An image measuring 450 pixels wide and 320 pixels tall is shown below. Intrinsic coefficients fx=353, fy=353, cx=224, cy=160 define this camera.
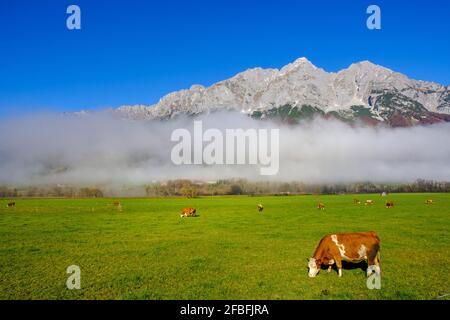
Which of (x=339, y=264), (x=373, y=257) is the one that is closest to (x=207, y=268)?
(x=339, y=264)

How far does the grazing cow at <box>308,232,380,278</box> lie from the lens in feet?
61.5

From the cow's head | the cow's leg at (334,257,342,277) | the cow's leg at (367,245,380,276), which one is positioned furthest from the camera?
the cow's leg at (367,245,380,276)

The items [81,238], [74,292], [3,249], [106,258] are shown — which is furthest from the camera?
[81,238]

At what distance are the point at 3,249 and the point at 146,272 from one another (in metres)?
15.3

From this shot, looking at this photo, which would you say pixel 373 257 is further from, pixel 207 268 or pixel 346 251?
pixel 207 268

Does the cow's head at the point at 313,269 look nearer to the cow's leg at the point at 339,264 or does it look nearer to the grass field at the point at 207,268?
the grass field at the point at 207,268

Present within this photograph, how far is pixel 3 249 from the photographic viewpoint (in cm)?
2792

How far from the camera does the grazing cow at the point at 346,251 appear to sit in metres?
18.7

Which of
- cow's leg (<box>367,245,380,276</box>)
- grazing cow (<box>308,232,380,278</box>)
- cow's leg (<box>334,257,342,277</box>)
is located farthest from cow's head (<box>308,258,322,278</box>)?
cow's leg (<box>367,245,380,276</box>)

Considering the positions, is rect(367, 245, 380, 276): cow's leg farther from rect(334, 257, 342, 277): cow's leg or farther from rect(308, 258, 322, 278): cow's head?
rect(308, 258, 322, 278): cow's head

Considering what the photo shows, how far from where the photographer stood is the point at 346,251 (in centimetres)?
1912
